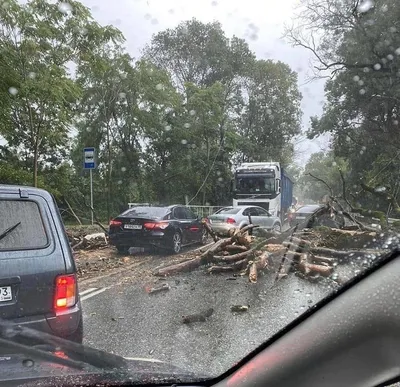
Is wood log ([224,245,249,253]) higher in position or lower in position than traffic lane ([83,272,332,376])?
higher

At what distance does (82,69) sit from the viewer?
10.1ft

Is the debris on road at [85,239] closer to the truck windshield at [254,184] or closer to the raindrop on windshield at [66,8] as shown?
the truck windshield at [254,184]

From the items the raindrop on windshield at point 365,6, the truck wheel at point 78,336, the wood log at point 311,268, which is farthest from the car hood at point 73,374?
the raindrop on windshield at point 365,6

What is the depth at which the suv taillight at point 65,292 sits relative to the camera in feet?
7.77

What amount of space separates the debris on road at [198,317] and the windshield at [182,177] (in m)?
0.01

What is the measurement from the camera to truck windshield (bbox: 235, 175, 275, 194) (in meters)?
3.15

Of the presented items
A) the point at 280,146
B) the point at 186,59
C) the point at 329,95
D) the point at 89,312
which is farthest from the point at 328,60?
the point at 89,312

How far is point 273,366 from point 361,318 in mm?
388

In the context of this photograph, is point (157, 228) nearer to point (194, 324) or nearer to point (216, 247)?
point (216, 247)

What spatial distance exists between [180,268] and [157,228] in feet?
1.40

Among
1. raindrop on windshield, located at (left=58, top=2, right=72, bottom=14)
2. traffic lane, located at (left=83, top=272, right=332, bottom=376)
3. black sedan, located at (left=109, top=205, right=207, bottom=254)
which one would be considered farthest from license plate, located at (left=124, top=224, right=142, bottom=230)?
raindrop on windshield, located at (left=58, top=2, right=72, bottom=14)

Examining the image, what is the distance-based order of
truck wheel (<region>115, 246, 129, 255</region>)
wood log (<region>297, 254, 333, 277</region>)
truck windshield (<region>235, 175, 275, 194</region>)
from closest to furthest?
wood log (<region>297, 254, 333, 277</region>) → truck windshield (<region>235, 175, 275, 194</region>) → truck wheel (<region>115, 246, 129, 255</region>)

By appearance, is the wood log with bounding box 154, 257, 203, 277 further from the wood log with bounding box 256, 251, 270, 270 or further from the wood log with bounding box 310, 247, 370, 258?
the wood log with bounding box 310, 247, 370, 258

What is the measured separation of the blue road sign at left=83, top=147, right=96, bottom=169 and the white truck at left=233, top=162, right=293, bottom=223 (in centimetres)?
101
